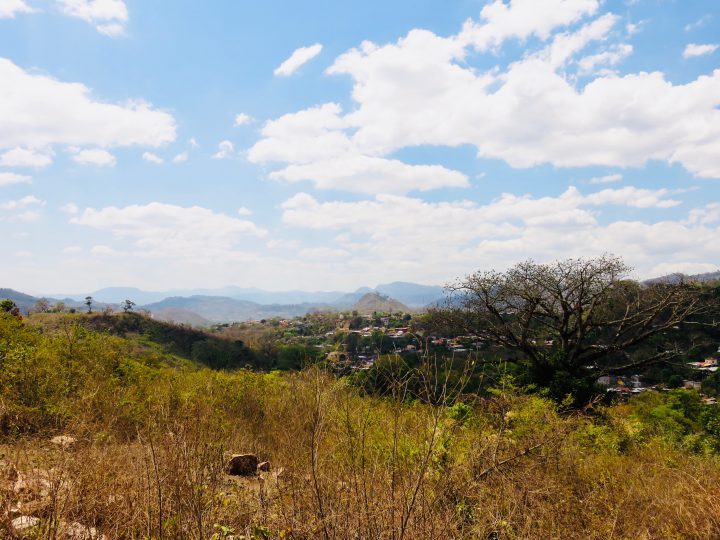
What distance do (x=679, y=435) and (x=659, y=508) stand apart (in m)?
8.33

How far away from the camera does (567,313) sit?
1762 cm

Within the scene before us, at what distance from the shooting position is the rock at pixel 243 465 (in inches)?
298

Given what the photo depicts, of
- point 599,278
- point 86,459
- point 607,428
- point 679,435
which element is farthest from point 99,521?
point 599,278

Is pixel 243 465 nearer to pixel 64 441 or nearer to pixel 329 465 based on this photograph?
pixel 329 465

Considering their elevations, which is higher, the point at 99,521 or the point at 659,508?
the point at 99,521

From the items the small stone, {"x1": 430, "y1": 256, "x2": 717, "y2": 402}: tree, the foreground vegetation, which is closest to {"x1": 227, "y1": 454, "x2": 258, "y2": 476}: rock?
the foreground vegetation

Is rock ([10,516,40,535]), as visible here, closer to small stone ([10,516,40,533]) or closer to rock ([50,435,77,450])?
small stone ([10,516,40,533])

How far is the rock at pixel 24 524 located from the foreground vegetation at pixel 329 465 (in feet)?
0.38

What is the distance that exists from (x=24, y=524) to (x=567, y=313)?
18.4 m

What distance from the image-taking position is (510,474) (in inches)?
225

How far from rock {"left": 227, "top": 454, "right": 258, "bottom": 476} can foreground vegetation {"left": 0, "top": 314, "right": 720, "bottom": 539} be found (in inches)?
15.6

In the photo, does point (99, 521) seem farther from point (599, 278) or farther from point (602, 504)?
point (599, 278)

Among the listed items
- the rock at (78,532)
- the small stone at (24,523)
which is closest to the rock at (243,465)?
the rock at (78,532)

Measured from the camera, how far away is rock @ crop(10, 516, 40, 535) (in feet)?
12.1
